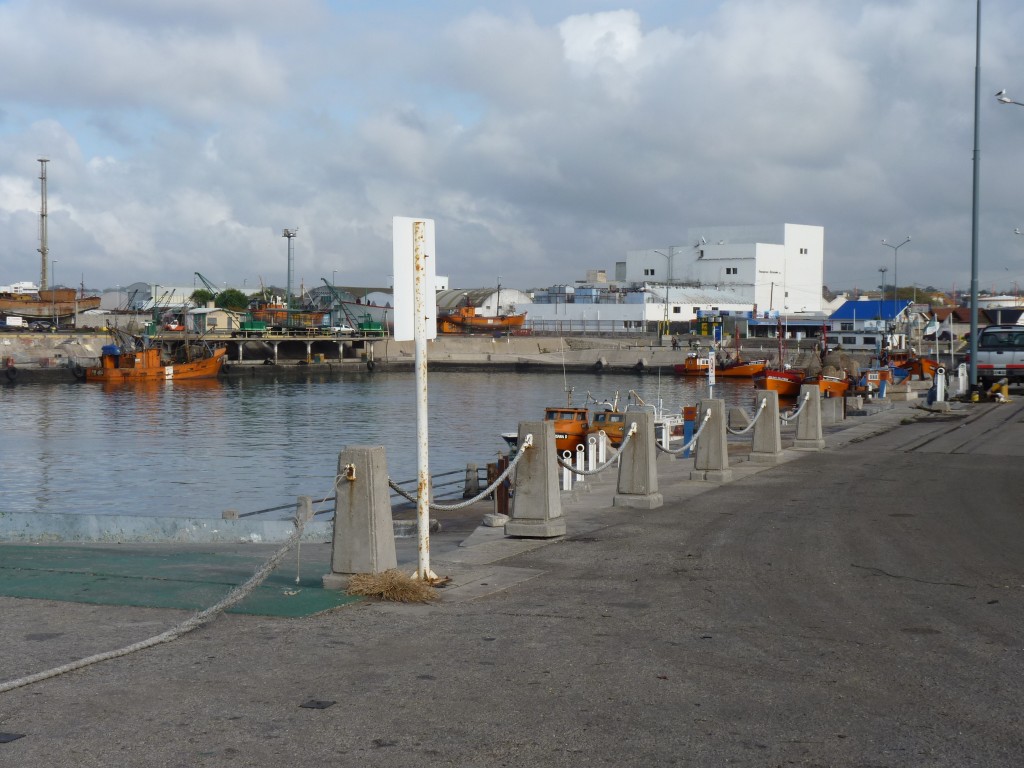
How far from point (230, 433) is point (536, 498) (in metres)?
49.5

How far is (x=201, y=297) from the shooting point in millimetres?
186000

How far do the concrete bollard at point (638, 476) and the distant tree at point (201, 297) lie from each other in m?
174

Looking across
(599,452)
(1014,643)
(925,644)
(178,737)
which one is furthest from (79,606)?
(599,452)

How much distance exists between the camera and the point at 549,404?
79.0 m

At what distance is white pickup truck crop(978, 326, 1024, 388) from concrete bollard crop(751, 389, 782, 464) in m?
24.6

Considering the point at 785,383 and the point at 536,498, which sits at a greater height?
the point at 536,498

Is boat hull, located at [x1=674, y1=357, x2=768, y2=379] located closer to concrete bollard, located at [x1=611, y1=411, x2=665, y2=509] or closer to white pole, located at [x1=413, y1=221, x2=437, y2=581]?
concrete bollard, located at [x1=611, y1=411, x2=665, y2=509]

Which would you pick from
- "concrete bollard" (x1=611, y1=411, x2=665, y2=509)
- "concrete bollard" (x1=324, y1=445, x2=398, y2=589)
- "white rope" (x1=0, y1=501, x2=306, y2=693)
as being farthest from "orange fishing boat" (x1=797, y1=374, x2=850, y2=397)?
"white rope" (x1=0, y1=501, x2=306, y2=693)

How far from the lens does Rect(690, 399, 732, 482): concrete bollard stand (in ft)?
56.8

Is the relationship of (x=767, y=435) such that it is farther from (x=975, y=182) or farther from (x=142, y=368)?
(x=142, y=368)

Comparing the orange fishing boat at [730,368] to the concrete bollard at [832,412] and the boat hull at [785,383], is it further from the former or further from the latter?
the concrete bollard at [832,412]

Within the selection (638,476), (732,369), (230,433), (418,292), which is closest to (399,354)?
(732,369)

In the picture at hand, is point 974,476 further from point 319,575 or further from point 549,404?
point 549,404

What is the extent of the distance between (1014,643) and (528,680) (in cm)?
350
